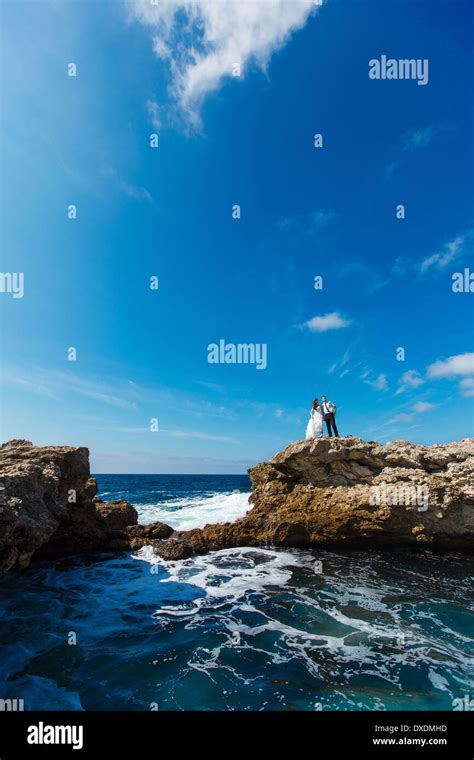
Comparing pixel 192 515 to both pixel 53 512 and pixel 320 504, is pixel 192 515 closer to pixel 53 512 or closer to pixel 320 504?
pixel 320 504

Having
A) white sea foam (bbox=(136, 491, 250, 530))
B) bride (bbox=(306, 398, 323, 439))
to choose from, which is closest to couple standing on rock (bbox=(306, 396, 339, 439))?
bride (bbox=(306, 398, 323, 439))

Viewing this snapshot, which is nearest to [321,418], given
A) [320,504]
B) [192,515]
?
[320,504]

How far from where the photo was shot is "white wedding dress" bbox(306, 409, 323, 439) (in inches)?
709

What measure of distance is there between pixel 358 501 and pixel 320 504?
6.36 feet

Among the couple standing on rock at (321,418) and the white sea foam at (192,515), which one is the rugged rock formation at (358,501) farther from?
the white sea foam at (192,515)

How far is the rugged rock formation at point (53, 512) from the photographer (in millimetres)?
8578

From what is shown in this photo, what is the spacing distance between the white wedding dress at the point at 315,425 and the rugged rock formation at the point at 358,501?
82 centimetres

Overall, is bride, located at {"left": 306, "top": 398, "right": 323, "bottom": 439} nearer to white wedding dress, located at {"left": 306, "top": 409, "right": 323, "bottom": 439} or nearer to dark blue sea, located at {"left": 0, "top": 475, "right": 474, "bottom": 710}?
white wedding dress, located at {"left": 306, "top": 409, "right": 323, "bottom": 439}

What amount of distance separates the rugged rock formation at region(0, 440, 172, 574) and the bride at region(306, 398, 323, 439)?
9.92 meters

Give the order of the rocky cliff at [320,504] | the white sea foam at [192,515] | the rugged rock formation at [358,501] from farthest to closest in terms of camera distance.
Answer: the white sea foam at [192,515] → the rugged rock formation at [358,501] → the rocky cliff at [320,504]

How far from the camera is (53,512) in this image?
11.0m

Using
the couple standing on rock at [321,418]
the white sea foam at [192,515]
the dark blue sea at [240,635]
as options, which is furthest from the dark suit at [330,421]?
the white sea foam at [192,515]

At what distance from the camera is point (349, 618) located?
9469 millimetres
